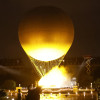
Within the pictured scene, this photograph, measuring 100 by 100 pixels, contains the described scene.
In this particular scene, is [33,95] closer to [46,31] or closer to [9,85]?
[46,31]

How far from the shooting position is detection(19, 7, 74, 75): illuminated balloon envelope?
24531 mm

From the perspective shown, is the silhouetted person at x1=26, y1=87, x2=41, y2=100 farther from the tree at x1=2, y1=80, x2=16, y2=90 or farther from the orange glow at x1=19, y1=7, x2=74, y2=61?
the tree at x1=2, y1=80, x2=16, y2=90

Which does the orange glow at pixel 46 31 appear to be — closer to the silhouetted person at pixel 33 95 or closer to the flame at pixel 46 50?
the flame at pixel 46 50

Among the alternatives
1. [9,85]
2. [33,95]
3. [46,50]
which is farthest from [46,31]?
[9,85]

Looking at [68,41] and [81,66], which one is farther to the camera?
[81,66]

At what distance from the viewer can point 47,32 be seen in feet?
80.6

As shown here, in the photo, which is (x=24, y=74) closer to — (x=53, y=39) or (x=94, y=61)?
(x=94, y=61)

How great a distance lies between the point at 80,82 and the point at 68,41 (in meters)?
16.3

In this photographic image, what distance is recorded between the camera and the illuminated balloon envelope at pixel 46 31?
24.5 metres

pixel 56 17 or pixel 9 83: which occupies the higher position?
pixel 56 17

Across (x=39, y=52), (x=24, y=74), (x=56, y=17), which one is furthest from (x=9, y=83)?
(x=56, y=17)

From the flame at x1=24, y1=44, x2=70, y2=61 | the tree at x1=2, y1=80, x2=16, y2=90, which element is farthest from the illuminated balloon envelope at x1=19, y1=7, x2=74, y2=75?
the tree at x1=2, y1=80, x2=16, y2=90

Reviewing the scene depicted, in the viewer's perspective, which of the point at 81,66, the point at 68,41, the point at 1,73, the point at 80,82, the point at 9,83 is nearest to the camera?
the point at 68,41

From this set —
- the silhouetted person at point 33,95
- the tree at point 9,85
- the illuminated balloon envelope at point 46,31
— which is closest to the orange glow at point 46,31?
the illuminated balloon envelope at point 46,31
